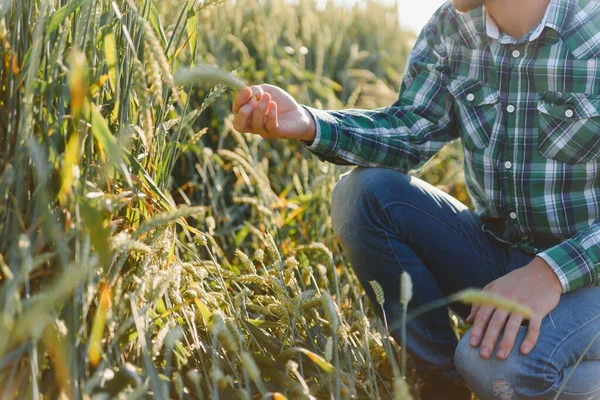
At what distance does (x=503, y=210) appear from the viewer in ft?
5.56

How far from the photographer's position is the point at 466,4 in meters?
1.54

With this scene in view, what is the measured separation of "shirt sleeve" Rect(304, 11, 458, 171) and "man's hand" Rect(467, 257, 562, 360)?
420 millimetres

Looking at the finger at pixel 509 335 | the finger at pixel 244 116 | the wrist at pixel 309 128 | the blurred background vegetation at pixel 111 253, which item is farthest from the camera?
the wrist at pixel 309 128

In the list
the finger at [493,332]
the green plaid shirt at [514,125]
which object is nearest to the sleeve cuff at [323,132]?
the green plaid shirt at [514,125]

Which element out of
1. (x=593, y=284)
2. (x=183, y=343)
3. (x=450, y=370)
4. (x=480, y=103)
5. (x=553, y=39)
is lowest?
(x=450, y=370)

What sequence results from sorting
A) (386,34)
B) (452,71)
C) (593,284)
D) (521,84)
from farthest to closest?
(386,34) → (452,71) → (521,84) → (593,284)

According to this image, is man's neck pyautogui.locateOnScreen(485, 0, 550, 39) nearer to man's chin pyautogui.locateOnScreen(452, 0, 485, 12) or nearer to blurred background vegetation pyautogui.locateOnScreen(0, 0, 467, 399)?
man's chin pyautogui.locateOnScreen(452, 0, 485, 12)

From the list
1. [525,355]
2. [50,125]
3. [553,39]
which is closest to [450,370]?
[525,355]

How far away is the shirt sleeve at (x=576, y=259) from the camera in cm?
144

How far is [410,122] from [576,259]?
50 cm

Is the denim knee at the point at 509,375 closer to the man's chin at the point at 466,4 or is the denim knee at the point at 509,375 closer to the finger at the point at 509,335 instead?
the finger at the point at 509,335

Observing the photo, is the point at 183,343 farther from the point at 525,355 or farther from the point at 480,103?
the point at 480,103

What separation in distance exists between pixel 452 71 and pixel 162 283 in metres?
0.92

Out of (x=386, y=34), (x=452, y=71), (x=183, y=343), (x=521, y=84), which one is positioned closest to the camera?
(x=183, y=343)
